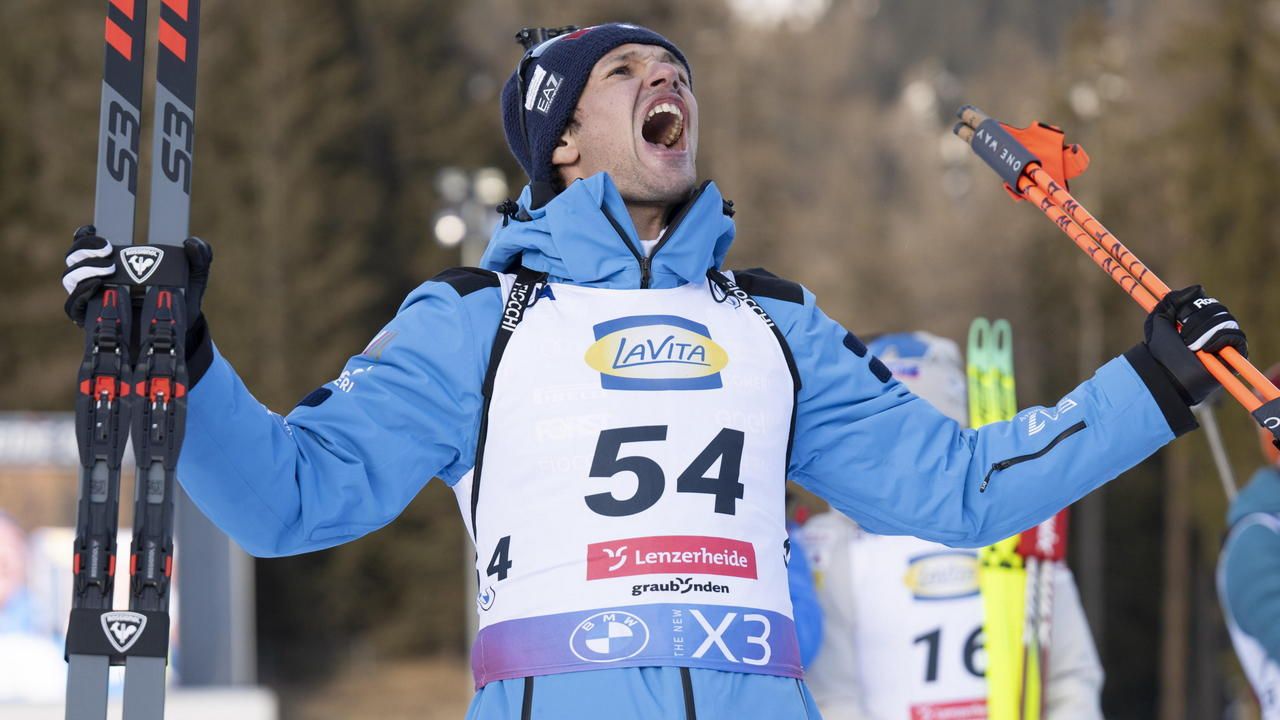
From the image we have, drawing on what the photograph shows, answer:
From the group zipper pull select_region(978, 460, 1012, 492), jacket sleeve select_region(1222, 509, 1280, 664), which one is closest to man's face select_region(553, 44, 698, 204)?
zipper pull select_region(978, 460, 1012, 492)

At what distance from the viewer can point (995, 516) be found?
8.29 feet

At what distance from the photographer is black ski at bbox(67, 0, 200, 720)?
6.86ft

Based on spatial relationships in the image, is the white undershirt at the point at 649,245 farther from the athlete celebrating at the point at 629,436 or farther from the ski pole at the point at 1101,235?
the ski pole at the point at 1101,235

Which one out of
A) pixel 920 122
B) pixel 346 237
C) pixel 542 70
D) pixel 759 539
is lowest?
pixel 759 539

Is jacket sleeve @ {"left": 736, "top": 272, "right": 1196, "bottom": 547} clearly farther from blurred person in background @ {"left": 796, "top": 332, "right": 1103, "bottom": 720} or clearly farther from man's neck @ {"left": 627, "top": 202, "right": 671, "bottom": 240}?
blurred person in background @ {"left": 796, "top": 332, "right": 1103, "bottom": 720}

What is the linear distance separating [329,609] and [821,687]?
19.9 metres

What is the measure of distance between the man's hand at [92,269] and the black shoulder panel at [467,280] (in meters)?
0.41

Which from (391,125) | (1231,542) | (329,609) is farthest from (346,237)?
(1231,542)

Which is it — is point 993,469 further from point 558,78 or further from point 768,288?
point 558,78

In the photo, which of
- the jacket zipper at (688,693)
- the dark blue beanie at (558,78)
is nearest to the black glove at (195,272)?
the dark blue beanie at (558,78)

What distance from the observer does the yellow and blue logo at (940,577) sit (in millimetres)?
4039

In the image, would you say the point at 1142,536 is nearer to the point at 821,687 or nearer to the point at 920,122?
the point at 920,122

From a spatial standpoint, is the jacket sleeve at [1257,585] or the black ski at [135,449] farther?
the jacket sleeve at [1257,585]

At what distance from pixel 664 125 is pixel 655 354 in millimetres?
457
